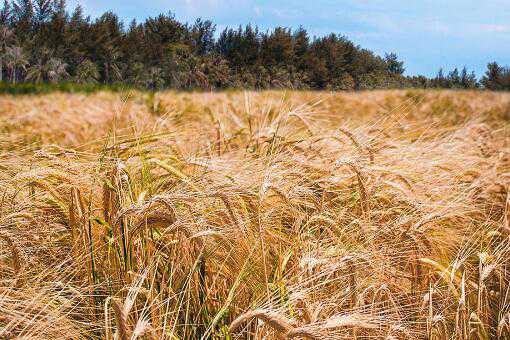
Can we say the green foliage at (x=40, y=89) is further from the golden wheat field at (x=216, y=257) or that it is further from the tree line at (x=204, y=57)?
the golden wheat field at (x=216, y=257)

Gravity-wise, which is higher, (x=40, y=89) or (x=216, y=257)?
(x=40, y=89)

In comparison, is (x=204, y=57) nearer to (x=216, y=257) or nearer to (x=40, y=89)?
(x=40, y=89)

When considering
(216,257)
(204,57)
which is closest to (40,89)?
(204,57)

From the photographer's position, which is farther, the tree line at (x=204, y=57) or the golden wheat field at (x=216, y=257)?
the tree line at (x=204, y=57)

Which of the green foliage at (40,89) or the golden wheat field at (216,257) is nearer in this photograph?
the golden wheat field at (216,257)

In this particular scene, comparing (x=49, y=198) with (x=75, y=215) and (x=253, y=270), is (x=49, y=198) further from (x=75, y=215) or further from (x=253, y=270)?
(x=253, y=270)

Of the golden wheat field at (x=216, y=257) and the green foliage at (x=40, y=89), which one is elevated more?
the green foliage at (x=40, y=89)

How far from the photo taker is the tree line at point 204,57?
5844 mm

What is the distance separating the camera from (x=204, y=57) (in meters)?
7.10

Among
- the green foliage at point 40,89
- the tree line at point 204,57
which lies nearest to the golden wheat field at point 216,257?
the tree line at point 204,57

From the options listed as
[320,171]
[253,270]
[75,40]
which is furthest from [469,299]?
[75,40]

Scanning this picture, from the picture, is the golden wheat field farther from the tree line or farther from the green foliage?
the green foliage

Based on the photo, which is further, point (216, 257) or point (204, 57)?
point (204, 57)

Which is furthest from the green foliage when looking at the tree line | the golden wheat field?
the golden wheat field
